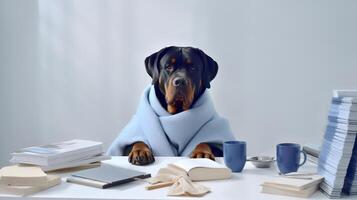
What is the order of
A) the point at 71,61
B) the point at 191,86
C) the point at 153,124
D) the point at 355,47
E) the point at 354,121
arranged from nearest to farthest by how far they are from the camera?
the point at 354,121
the point at 153,124
the point at 191,86
the point at 355,47
the point at 71,61

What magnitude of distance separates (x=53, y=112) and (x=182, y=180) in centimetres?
210

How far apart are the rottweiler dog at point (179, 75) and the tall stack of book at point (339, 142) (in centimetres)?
78

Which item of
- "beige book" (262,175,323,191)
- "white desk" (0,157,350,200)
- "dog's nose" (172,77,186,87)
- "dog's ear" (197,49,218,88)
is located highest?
"dog's ear" (197,49,218,88)

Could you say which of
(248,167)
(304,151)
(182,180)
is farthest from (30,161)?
(304,151)

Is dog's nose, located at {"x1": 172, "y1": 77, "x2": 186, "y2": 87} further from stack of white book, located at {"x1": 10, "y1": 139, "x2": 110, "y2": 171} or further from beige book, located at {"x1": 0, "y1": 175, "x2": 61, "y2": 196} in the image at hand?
beige book, located at {"x1": 0, "y1": 175, "x2": 61, "y2": 196}

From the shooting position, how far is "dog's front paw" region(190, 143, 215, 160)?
140 cm

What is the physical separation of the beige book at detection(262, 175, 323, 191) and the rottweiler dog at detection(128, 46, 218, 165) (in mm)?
742

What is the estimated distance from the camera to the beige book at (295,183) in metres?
0.92

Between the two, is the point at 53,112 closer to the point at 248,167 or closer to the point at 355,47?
the point at 248,167

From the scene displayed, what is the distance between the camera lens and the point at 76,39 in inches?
111

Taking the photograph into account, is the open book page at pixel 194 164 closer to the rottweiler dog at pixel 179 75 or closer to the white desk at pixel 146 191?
the white desk at pixel 146 191

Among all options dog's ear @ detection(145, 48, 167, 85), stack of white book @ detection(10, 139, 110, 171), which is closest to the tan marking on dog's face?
dog's ear @ detection(145, 48, 167, 85)

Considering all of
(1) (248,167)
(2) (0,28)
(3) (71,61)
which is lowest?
(1) (248,167)

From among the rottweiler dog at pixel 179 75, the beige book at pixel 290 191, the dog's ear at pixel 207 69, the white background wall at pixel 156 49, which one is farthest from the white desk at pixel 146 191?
the white background wall at pixel 156 49
